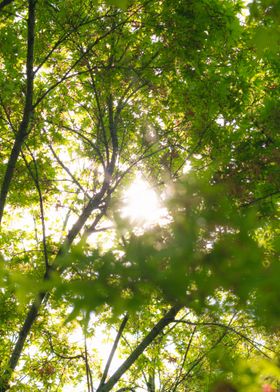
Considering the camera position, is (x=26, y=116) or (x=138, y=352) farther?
(x=138, y=352)

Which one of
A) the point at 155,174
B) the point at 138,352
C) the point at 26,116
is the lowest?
the point at 138,352

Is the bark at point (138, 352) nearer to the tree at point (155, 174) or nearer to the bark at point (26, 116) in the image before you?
the tree at point (155, 174)

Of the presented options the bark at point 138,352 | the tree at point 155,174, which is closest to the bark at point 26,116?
the tree at point 155,174

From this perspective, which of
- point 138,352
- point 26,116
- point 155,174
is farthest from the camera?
point 155,174

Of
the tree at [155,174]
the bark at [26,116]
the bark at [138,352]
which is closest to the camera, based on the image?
the tree at [155,174]

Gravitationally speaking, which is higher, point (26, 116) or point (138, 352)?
point (26, 116)

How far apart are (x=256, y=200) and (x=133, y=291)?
337cm

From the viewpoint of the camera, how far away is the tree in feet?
→ 6.00

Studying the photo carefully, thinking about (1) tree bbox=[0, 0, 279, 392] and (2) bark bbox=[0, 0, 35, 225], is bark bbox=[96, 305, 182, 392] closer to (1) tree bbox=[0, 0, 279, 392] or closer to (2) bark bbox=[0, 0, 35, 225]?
(1) tree bbox=[0, 0, 279, 392]

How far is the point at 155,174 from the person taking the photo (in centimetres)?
836

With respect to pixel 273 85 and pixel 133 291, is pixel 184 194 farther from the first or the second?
pixel 273 85

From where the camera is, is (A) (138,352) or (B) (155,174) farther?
(B) (155,174)

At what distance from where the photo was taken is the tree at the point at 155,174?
183cm

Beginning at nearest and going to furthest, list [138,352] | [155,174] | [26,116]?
[26,116] < [138,352] < [155,174]
